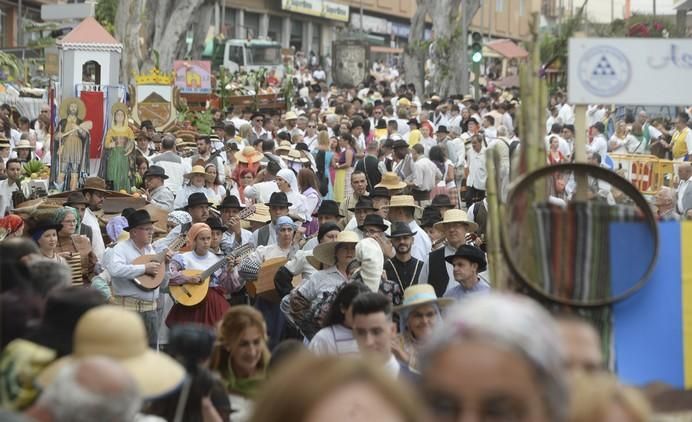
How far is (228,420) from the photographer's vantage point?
586 cm

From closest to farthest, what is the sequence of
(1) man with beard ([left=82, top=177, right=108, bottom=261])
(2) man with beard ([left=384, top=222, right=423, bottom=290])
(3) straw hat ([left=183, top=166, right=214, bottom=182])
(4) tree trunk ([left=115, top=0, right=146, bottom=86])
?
(2) man with beard ([left=384, top=222, right=423, bottom=290]), (1) man with beard ([left=82, top=177, right=108, bottom=261]), (3) straw hat ([left=183, top=166, right=214, bottom=182]), (4) tree trunk ([left=115, top=0, right=146, bottom=86])

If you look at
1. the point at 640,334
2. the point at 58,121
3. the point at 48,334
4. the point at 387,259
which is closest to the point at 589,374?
the point at 640,334

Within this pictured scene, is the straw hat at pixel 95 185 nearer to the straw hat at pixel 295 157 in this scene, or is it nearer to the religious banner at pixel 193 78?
the straw hat at pixel 295 157

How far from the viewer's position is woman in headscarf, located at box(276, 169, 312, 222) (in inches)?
593

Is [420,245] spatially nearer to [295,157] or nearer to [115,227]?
[115,227]

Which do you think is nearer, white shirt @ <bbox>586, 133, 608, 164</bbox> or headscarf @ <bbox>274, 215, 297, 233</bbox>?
headscarf @ <bbox>274, 215, 297, 233</bbox>

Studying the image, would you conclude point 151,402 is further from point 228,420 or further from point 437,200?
point 437,200

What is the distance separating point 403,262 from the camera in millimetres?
10914

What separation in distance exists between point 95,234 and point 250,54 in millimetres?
38875

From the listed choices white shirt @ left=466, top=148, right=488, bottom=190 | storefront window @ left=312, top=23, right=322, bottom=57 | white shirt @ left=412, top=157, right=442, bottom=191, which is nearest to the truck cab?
storefront window @ left=312, top=23, right=322, bottom=57

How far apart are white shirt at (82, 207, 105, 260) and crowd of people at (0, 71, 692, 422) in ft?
0.10

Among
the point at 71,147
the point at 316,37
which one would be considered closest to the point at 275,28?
the point at 316,37

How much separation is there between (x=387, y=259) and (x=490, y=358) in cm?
832

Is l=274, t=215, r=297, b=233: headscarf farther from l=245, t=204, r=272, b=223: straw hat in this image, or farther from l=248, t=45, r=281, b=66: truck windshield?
l=248, t=45, r=281, b=66: truck windshield
